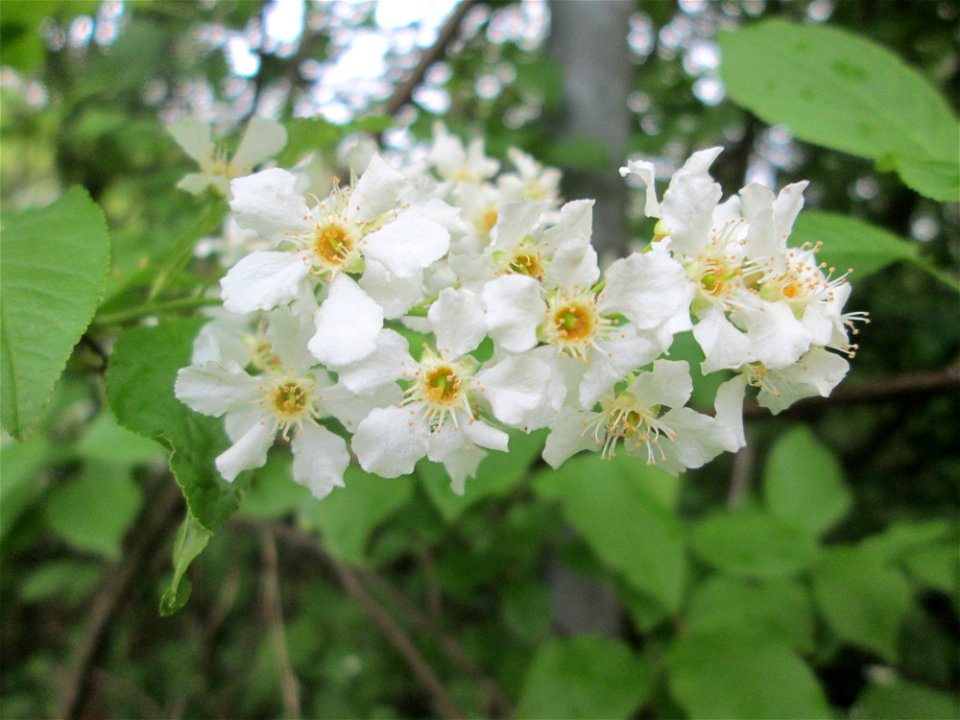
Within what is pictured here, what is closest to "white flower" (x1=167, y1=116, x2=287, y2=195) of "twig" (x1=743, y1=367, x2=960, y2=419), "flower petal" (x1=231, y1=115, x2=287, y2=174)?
"flower petal" (x1=231, y1=115, x2=287, y2=174)

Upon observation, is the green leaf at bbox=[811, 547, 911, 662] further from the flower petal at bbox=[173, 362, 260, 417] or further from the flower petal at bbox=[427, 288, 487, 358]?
the flower petal at bbox=[173, 362, 260, 417]

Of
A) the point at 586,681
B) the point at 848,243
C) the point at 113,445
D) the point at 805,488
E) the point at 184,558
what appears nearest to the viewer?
the point at 184,558

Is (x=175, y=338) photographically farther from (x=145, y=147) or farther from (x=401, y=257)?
(x=145, y=147)

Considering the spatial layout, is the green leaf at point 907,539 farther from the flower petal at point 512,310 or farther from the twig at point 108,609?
the twig at point 108,609

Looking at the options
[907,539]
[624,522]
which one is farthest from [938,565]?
[624,522]

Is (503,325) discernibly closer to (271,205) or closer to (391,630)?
(271,205)

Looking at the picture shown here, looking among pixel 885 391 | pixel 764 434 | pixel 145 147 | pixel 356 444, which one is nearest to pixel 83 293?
pixel 356 444

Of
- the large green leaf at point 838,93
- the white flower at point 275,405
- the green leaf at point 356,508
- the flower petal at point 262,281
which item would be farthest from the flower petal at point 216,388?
the large green leaf at point 838,93
